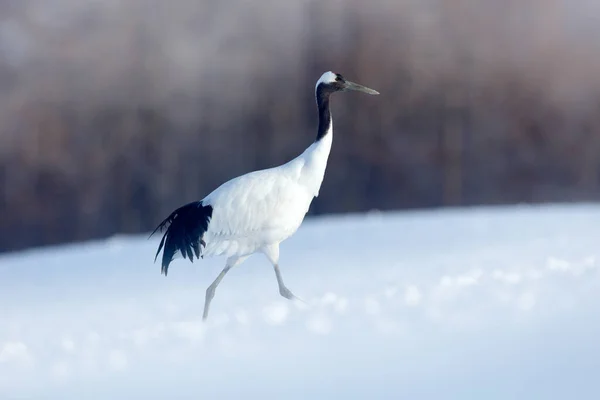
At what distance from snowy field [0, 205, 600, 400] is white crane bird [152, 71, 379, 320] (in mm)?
296

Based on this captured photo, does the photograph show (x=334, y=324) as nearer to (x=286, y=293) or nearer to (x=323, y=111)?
(x=286, y=293)

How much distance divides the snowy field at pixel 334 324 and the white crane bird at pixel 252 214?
296 mm

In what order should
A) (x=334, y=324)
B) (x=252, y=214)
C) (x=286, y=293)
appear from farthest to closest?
(x=286, y=293) < (x=252, y=214) < (x=334, y=324)

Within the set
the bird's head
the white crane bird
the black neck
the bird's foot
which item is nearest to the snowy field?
the bird's foot

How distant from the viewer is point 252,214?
3.90 metres

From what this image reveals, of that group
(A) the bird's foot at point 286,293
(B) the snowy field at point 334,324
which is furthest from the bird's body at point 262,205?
(B) the snowy field at point 334,324

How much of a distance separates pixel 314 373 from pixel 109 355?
0.93 meters

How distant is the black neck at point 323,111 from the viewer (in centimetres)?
404

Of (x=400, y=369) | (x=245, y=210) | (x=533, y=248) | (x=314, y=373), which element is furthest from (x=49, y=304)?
(x=533, y=248)

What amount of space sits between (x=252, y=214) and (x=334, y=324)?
0.61 meters

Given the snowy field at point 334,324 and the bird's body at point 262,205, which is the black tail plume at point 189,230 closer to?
the bird's body at point 262,205

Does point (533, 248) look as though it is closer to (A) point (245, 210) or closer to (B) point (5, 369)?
(A) point (245, 210)

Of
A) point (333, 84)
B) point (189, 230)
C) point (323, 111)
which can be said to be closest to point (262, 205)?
point (189, 230)

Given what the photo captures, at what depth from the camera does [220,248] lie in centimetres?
398
